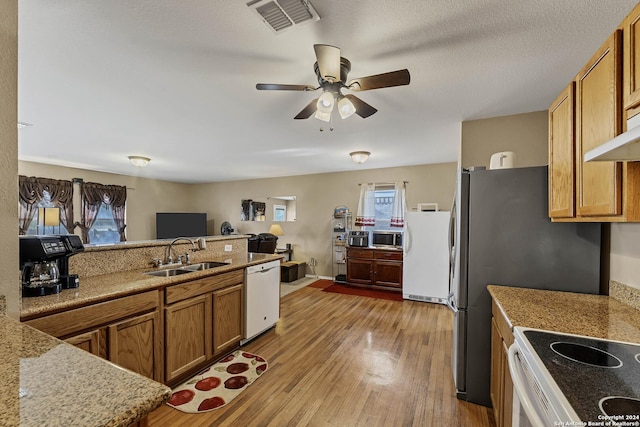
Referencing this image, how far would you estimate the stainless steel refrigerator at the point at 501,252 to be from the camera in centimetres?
180

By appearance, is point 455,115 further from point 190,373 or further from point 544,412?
point 190,373

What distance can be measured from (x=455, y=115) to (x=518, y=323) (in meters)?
2.18

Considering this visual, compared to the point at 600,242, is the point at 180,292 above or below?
below

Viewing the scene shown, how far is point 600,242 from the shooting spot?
69.7 inches

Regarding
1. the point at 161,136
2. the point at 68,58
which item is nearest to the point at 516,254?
the point at 68,58

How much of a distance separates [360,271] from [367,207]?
136 centimetres

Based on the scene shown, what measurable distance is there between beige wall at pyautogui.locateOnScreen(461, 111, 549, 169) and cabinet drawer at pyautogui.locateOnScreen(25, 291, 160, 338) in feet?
10.5

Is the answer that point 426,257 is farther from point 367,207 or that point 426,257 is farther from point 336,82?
point 336,82

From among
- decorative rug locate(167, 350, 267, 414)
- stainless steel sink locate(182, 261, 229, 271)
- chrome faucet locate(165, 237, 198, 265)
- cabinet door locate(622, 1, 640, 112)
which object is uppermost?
cabinet door locate(622, 1, 640, 112)

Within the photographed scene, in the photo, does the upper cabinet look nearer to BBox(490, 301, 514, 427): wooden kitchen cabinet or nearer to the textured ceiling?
the textured ceiling

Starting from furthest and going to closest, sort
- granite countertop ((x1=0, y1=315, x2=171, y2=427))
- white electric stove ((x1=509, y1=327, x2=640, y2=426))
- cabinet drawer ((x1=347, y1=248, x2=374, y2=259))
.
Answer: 1. cabinet drawer ((x1=347, y1=248, x2=374, y2=259))
2. white electric stove ((x1=509, y1=327, x2=640, y2=426))
3. granite countertop ((x1=0, y1=315, x2=171, y2=427))

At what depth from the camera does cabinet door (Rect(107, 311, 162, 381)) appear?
171 centimetres

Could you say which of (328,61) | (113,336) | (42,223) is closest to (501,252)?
(328,61)

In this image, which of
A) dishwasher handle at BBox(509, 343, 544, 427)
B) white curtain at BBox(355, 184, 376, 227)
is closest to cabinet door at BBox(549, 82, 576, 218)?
dishwasher handle at BBox(509, 343, 544, 427)
